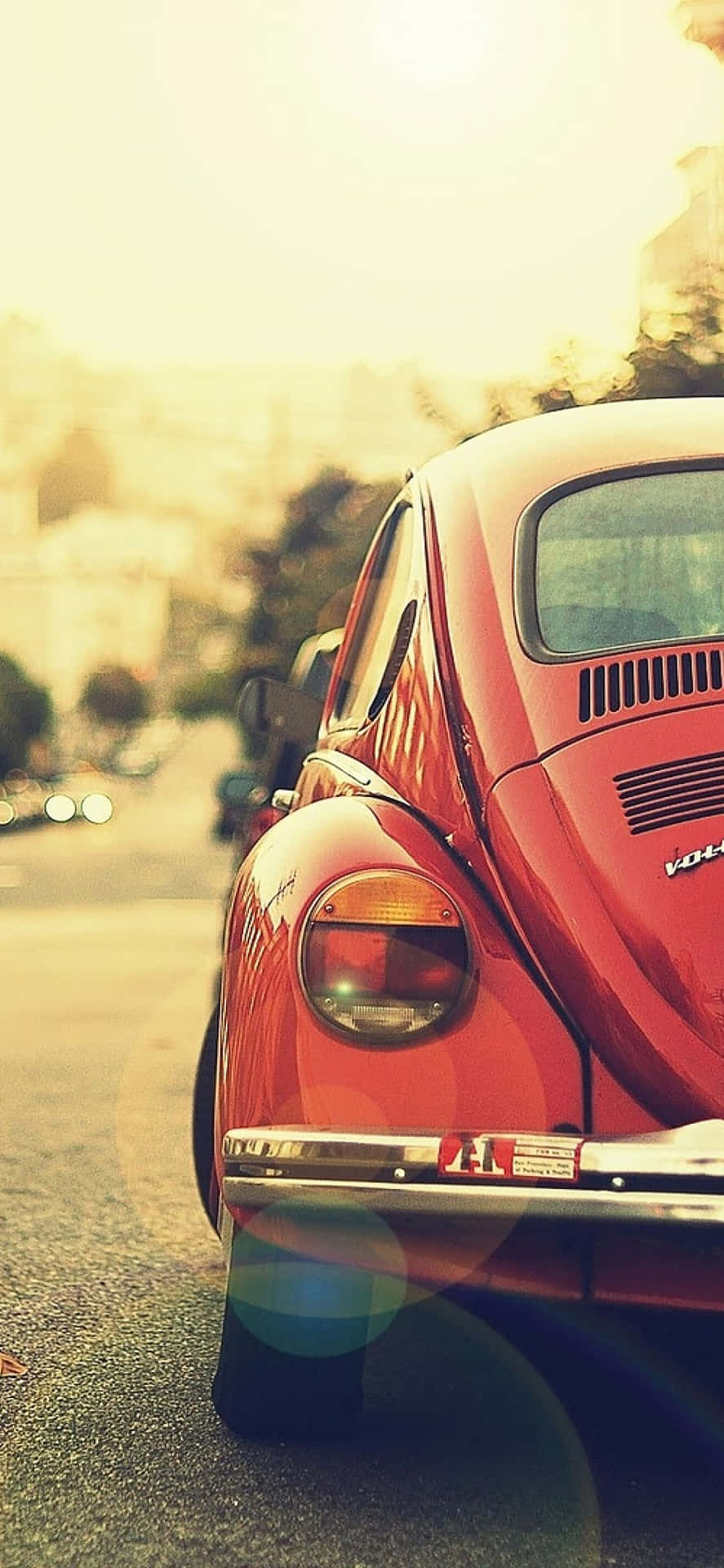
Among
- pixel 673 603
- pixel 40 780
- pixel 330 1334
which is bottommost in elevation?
pixel 40 780

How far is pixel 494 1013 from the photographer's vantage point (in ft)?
10.6

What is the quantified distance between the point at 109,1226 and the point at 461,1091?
7.83 feet

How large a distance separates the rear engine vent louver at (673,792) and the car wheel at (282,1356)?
0.85m

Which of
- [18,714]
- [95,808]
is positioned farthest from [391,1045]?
[18,714]

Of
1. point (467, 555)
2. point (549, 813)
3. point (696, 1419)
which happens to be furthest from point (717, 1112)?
point (467, 555)

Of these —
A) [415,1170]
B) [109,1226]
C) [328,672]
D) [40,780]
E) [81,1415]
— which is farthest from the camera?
[40,780]

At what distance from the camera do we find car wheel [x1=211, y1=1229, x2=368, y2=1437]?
3.28 metres

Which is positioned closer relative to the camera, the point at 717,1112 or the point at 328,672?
the point at 717,1112

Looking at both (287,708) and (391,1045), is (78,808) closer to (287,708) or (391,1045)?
(287,708)

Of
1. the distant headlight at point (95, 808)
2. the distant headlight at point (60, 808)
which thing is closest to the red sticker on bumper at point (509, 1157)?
the distant headlight at point (60, 808)

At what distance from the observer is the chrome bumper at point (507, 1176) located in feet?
9.56

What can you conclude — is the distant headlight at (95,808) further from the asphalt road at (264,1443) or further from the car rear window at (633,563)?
the car rear window at (633,563)

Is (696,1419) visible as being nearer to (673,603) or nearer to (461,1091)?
(461,1091)

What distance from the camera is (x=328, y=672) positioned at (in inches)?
240
